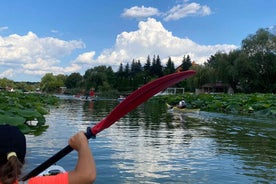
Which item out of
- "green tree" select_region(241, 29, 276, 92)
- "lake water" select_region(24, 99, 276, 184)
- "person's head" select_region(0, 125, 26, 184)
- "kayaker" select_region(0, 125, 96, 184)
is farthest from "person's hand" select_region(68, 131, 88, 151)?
"green tree" select_region(241, 29, 276, 92)

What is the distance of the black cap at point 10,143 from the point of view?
1.91m

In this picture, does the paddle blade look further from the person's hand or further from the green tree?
the green tree

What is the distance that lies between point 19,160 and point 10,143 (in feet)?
0.34

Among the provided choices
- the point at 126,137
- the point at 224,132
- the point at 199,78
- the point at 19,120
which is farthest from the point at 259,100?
the point at 199,78

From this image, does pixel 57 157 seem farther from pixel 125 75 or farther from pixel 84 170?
pixel 125 75

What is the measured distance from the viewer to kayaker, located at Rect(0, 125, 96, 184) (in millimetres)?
1910

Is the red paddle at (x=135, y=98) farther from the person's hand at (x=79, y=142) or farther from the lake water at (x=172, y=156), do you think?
the lake water at (x=172, y=156)

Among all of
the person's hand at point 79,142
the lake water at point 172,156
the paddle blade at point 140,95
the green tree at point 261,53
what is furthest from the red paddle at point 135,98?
the green tree at point 261,53

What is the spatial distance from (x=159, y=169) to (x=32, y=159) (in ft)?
9.68

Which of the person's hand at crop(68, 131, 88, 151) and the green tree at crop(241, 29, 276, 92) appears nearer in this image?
the person's hand at crop(68, 131, 88, 151)

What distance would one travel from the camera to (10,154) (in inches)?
74.8

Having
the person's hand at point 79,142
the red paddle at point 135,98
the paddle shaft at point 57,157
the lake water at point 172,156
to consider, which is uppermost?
the red paddle at point 135,98

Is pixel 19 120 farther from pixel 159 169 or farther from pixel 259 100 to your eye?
pixel 259 100

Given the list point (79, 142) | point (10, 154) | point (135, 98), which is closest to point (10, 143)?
point (10, 154)
